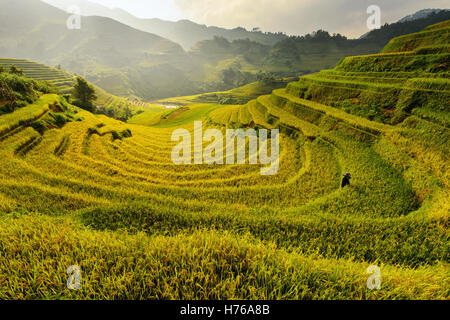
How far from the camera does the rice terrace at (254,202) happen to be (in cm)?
248

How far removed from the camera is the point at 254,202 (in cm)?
729

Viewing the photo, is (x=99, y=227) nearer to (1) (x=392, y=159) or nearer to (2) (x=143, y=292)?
(2) (x=143, y=292)

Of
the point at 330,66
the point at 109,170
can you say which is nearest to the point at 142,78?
the point at 330,66

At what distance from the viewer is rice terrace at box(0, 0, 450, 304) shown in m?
2.48

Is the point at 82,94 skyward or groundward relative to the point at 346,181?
skyward
